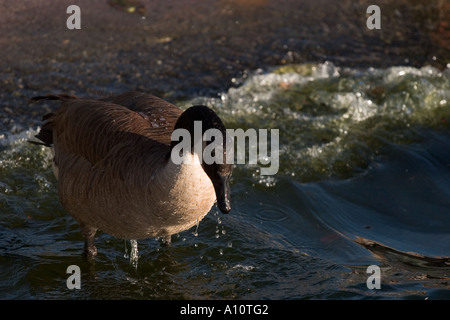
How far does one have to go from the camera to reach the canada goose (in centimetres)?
445

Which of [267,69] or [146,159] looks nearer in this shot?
[146,159]

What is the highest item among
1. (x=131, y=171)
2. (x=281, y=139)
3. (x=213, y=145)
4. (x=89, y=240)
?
(x=281, y=139)

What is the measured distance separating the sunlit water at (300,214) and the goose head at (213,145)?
1310mm

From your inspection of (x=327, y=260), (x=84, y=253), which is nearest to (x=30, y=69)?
(x=84, y=253)

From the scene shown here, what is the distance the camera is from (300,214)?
6.49 metres

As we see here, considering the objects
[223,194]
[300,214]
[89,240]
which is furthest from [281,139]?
[223,194]

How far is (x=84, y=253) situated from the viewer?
18.3 feet

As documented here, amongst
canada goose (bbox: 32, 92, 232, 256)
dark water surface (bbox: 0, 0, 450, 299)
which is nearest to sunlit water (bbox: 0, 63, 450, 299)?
dark water surface (bbox: 0, 0, 450, 299)

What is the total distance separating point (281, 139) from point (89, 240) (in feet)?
9.98

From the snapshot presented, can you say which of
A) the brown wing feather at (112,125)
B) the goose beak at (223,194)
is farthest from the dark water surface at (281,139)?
the goose beak at (223,194)

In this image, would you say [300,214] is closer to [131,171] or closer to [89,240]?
[89,240]

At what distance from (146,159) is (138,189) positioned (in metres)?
0.23

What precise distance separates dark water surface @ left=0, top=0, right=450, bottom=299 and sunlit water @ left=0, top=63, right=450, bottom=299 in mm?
19
